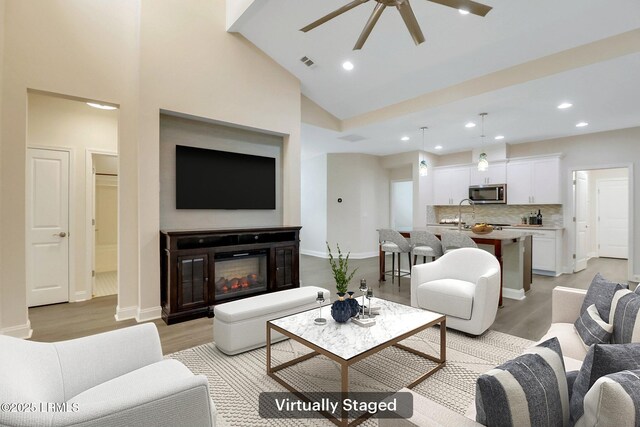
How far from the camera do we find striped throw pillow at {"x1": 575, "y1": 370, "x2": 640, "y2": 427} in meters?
0.80

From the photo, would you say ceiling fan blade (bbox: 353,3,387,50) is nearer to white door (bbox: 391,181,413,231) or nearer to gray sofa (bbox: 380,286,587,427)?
gray sofa (bbox: 380,286,587,427)

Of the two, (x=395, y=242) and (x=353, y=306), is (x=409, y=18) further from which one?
(x=395, y=242)

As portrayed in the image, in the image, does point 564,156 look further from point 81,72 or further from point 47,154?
point 47,154

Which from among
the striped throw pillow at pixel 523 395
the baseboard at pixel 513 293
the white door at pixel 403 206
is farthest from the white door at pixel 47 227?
the white door at pixel 403 206

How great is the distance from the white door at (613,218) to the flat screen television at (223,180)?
8961mm

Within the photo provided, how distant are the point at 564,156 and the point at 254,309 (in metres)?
6.83

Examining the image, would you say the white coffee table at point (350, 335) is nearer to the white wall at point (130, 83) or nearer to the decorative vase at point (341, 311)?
the decorative vase at point (341, 311)

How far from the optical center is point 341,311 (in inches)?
90.0

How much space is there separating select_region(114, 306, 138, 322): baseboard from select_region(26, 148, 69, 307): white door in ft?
4.20

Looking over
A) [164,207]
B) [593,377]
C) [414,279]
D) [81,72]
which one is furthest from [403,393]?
[81,72]

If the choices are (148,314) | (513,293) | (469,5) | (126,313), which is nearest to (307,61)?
(469,5)

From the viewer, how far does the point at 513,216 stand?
7055mm

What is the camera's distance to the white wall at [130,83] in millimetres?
3037

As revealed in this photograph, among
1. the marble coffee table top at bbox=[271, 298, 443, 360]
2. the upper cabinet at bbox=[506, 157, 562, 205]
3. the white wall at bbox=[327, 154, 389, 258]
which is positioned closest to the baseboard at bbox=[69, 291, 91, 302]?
the marble coffee table top at bbox=[271, 298, 443, 360]
